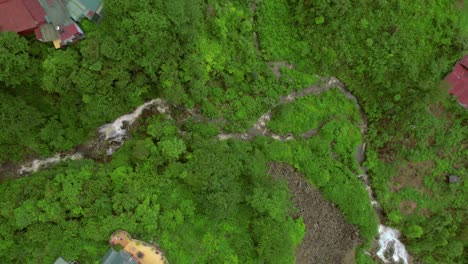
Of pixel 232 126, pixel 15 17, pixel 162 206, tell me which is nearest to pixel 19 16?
pixel 15 17

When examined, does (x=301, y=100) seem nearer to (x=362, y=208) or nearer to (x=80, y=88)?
(x=362, y=208)

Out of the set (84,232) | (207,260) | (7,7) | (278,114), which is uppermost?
(7,7)

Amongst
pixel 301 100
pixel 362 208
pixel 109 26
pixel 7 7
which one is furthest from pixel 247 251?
pixel 7 7

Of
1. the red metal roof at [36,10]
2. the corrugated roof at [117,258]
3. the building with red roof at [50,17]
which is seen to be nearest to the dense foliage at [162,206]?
the corrugated roof at [117,258]

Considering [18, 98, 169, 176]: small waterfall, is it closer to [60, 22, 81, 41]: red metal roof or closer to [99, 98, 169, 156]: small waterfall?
[99, 98, 169, 156]: small waterfall

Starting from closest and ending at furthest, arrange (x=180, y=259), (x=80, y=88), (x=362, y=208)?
(x=80, y=88) → (x=180, y=259) → (x=362, y=208)

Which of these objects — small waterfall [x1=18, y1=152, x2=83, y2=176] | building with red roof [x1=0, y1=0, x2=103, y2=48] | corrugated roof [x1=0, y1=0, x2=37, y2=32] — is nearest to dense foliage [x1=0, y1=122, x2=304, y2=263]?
small waterfall [x1=18, y1=152, x2=83, y2=176]
